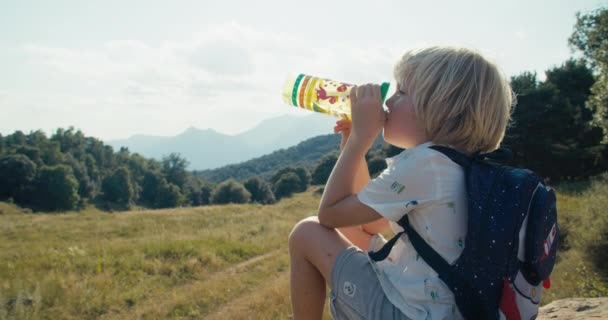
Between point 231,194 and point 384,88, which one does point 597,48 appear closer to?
point 384,88

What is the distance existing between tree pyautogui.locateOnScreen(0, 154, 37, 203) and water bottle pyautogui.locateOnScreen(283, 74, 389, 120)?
63.0m

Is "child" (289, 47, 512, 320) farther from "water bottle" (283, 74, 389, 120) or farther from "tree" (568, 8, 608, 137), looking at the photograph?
"tree" (568, 8, 608, 137)

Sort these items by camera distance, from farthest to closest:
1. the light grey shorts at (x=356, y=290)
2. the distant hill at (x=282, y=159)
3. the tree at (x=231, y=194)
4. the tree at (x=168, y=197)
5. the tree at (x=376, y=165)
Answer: the distant hill at (x=282, y=159)
the tree at (x=168, y=197)
the tree at (x=231, y=194)
the tree at (x=376, y=165)
the light grey shorts at (x=356, y=290)

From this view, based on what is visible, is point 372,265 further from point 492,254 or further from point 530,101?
point 530,101

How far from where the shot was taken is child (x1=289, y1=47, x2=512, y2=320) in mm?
1940

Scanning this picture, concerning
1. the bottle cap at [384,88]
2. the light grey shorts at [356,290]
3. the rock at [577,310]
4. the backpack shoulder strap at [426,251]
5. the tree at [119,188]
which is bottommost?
the tree at [119,188]

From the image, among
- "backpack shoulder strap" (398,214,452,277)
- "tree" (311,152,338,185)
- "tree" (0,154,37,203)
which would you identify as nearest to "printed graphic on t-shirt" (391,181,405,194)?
"backpack shoulder strap" (398,214,452,277)

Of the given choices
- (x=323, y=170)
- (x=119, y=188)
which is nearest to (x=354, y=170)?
(x=323, y=170)

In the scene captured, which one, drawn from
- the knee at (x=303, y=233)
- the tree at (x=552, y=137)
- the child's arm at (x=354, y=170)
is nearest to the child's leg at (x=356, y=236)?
the knee at (x=303, y=233)

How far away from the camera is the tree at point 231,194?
2803 inches

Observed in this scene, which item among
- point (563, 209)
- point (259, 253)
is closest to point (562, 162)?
point (563, 209)

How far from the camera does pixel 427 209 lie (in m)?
1.97

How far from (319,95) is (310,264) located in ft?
3.99

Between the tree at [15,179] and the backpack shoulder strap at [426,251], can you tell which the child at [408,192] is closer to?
the backpack shoulder strap at [426,251]
